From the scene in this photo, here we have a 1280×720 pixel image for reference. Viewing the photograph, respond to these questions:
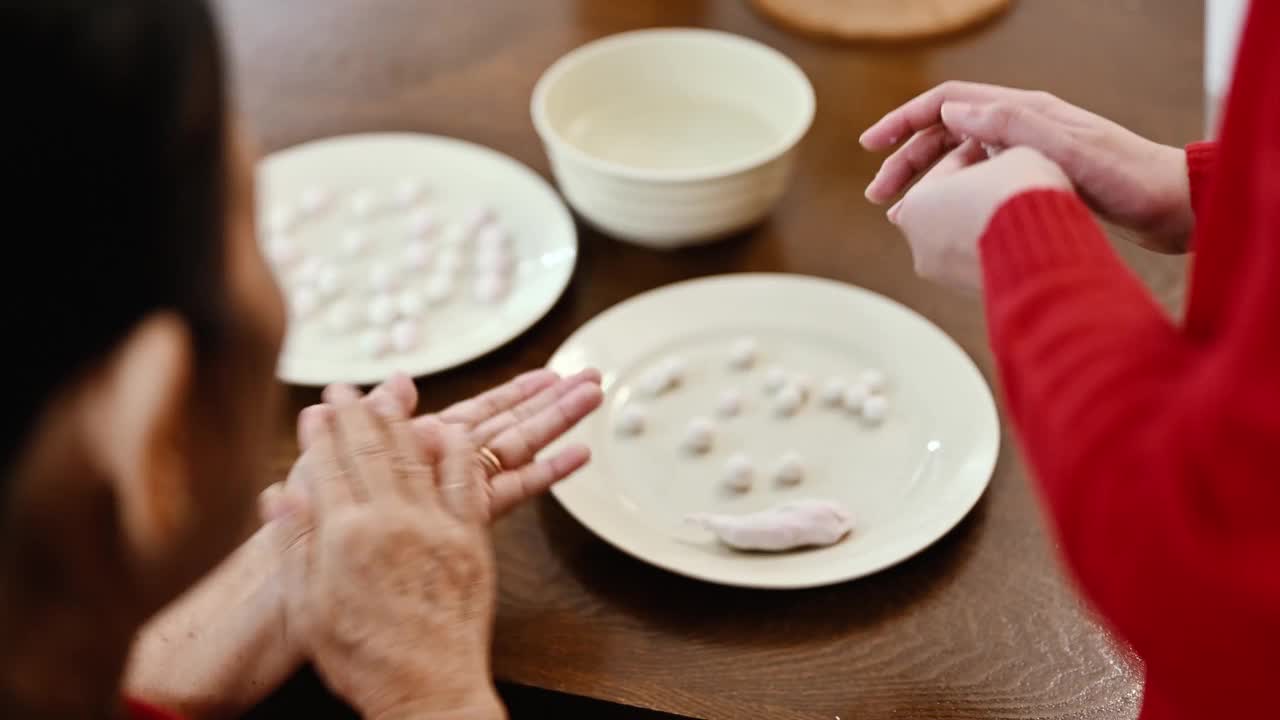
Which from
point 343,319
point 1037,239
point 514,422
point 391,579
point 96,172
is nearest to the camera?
point 96,172

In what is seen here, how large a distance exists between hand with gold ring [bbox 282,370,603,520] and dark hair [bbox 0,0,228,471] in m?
0.41

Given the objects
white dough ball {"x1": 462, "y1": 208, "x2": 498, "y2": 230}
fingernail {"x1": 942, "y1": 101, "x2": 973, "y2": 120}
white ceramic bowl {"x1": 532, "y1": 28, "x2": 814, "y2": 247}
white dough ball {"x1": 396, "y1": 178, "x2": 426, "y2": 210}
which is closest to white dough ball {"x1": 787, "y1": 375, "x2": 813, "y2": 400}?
white ceramic bowl {"x1": 532, "y1": 28, "x2": 814, "y2": 247}

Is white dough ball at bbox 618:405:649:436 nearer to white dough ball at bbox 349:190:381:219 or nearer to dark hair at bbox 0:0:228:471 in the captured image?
white dough ball at bbox 349:190:381:219

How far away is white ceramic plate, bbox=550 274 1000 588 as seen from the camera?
3.23 ft

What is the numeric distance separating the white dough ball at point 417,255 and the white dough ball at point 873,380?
498 mm

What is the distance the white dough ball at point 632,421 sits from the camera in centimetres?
112

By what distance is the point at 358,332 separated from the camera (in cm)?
125

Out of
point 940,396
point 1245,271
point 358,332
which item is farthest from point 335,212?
point 1245,271

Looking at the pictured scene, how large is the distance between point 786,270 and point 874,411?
241 mm

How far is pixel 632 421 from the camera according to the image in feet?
3.67

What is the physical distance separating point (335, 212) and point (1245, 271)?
3.57ft

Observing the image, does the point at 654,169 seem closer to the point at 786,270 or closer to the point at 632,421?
the point at 786,270

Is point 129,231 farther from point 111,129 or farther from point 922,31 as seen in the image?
point 922,31

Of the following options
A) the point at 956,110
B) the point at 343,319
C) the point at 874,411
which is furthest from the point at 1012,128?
the point at 343,319
